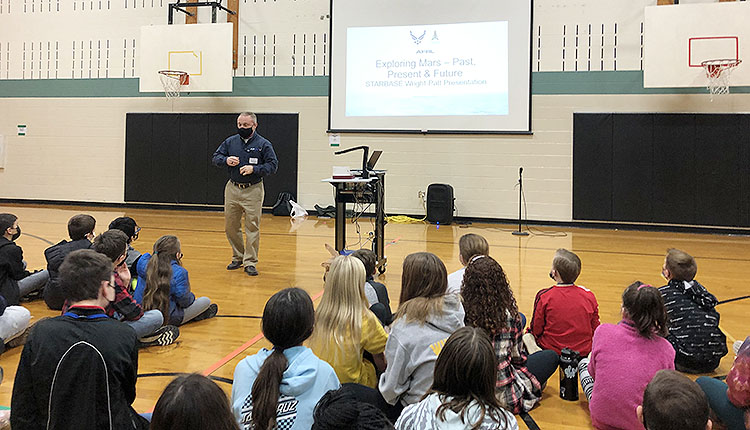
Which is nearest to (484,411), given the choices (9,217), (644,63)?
(9,217)

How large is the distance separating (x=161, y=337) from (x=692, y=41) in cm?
842

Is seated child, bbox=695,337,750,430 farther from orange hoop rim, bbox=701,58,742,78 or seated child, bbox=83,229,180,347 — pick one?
orange hoop rim, bbox=701,58,742,78

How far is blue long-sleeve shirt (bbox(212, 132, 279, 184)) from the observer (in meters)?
5.47

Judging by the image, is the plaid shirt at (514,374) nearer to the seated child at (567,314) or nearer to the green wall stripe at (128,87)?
the seated child at (567,314)

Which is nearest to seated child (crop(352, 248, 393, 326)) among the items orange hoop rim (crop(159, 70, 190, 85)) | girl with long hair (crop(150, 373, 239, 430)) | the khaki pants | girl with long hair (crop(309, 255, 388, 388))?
girl with long hair (crop(309, 255, 388, 388))

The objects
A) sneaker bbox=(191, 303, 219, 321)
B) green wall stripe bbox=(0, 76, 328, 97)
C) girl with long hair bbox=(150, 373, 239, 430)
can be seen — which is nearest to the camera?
girl with long hair bbox=(150, 373, 239, 430)

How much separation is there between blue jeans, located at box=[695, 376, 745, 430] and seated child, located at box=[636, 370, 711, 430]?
2.70ft

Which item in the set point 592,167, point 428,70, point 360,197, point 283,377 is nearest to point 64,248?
point 360,197

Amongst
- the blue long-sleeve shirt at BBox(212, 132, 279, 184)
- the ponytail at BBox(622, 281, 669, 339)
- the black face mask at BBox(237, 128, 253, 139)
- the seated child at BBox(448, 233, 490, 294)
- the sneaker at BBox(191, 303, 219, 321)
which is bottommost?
the sneaker at BBox(191, 303, 219, 321)

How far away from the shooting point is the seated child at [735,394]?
187 cm

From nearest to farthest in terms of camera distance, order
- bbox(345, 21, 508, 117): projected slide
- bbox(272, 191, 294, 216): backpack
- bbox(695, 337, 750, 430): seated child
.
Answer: bbox(695, 337, 750, 430): seated child, bbox(345, 21, 508, 117): projected slide, bbox(272, 191, 294, 216): backpack

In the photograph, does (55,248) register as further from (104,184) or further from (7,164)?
(7,164)

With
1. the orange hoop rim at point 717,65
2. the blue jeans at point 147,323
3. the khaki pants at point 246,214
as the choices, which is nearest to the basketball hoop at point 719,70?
the orange hoop rim at point 717,65

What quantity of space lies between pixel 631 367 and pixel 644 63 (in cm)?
752
